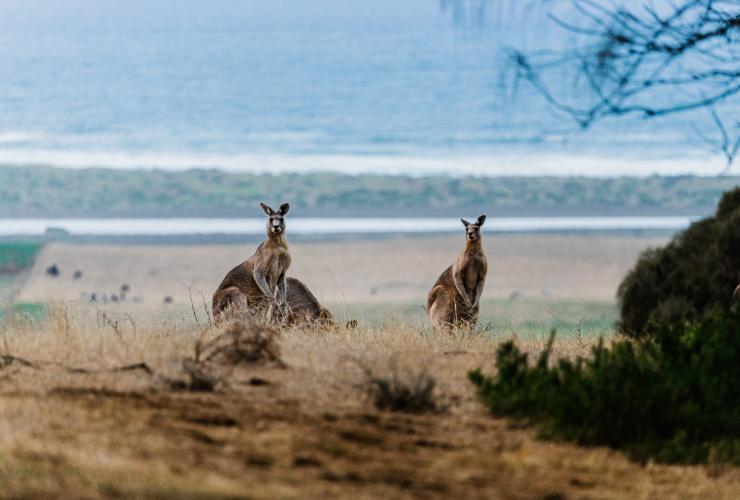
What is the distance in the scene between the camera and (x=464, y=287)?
14.9m

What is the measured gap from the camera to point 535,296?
30938 mm

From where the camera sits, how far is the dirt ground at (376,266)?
31266 millimetres

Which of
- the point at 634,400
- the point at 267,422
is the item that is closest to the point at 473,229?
the point at 634,400

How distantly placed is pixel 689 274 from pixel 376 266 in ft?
53.8

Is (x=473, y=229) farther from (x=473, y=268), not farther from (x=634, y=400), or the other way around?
(x=634, y=400)

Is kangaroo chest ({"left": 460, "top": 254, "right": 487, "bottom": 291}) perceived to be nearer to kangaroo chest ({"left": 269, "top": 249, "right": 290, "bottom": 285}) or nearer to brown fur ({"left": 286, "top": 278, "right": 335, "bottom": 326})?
brown fur ({"left": 286, "top": 278, "right": 335, "bottom": 326})

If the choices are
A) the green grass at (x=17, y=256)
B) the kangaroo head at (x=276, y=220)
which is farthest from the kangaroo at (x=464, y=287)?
the green grass at (x=17, y=256)

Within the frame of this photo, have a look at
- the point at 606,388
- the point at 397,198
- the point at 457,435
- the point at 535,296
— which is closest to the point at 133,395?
the point at 457,435

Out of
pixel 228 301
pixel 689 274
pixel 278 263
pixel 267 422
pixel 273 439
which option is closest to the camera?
pixel 273 439

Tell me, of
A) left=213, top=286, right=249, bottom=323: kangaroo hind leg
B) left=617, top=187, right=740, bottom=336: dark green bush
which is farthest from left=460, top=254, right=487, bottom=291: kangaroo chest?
left=617, top=187, right=740, bottom=336: dark green bush

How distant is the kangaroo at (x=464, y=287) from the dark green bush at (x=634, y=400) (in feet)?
16.7

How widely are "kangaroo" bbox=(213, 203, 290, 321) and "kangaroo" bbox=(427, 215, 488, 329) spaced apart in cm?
171

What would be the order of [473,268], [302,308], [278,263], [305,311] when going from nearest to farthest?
[278,263], [305,311], [302,308], [473,268]

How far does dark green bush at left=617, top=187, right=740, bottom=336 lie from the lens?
1868 cm
